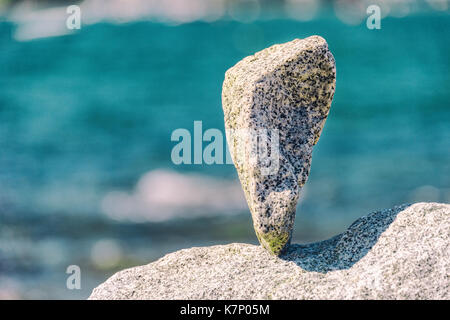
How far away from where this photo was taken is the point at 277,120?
5176 mm

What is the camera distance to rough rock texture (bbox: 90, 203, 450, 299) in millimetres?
4516

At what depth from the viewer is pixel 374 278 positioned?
455 centimetres

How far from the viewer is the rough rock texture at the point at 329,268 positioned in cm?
452

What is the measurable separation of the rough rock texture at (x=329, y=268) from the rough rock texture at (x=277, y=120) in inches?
12.5

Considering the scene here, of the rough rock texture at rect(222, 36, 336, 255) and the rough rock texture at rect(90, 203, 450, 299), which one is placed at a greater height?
the rough rock texture at rect(222, 36, 336, 255)

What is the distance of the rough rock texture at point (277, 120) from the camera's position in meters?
4.93

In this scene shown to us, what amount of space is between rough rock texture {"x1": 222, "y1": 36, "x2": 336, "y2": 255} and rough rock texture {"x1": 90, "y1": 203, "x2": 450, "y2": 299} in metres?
0.32

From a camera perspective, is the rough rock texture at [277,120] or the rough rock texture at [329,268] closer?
the rough rock texture at [329,268]

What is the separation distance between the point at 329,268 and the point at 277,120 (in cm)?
140

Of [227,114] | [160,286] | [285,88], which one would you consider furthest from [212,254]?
[285,88]

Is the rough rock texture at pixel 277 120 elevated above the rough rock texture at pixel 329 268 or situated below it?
above
